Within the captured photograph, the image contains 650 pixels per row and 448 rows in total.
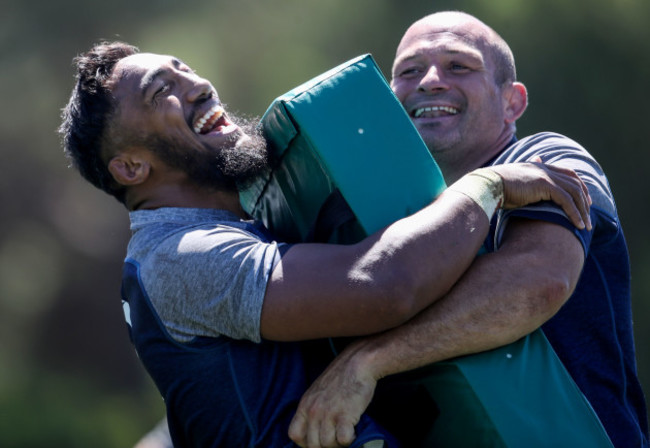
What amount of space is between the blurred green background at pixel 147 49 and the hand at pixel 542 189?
3.78m

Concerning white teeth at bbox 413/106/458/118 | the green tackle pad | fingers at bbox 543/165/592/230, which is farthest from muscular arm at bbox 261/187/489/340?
white teeth at bbox 413/106/458/118

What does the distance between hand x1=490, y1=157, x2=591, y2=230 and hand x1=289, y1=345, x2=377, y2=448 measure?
1.72 feet

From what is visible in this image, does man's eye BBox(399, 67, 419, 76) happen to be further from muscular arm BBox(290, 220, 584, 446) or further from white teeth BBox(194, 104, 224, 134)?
muscular arm BBox(290, 220, 584, 446)

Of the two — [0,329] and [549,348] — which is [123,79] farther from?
[0,329]

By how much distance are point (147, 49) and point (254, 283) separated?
4.15 metres

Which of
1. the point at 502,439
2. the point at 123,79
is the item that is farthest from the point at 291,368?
the point at 123,79

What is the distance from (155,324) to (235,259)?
0.84 feet

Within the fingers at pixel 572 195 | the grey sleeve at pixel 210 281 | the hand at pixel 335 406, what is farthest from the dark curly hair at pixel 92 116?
the fingers at pixel 572 195

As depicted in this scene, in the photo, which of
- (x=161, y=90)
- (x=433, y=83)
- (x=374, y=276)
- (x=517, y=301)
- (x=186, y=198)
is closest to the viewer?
(x=374, y=276)

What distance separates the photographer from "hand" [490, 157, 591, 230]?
2.10 meters

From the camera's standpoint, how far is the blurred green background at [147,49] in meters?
5.91

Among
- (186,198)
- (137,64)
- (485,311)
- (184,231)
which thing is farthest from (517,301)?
(137,64)

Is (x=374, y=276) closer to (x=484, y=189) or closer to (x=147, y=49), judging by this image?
(x=484, y=189)

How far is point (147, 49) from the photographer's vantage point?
579 centimetres
